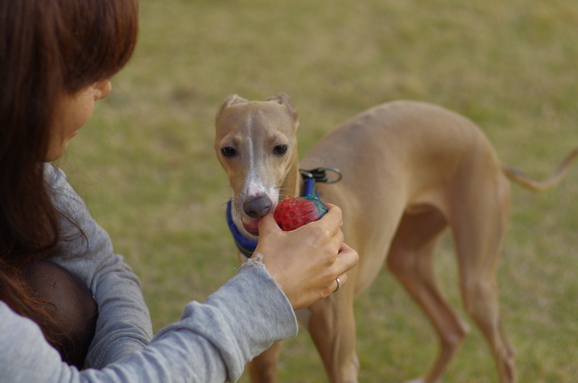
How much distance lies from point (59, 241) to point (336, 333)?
0.87 metres

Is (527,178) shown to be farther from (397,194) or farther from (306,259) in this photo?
(306,259)

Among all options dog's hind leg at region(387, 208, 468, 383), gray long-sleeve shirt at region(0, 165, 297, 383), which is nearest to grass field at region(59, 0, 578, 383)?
dog's hind leg at region(387, 208, 468, 383)

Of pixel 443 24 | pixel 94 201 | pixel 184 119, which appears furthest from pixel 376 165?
pixel 443 24

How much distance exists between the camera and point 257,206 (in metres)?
1.47

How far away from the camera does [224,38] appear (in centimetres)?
527

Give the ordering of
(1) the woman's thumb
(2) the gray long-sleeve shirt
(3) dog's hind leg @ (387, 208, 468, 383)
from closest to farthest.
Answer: (2) the gray long-sleeve shirt, (1) the woman's thumb, (3) dog's hind leg @ (387, 208, 468, 383)

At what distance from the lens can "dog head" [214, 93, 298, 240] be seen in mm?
1505

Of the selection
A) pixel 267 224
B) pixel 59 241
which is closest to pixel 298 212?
pixel 267 224

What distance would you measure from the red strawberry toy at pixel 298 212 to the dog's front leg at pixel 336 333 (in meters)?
0.45

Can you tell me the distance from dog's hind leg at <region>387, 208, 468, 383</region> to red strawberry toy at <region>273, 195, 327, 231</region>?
126 cm

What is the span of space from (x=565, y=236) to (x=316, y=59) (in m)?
2.55

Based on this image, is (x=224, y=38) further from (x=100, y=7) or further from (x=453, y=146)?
(x=100, y=7)

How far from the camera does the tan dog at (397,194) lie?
1689mm

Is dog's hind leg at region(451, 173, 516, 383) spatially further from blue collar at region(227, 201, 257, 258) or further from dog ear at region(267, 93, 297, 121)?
blue collar at region(227, 201, 257, 258)
